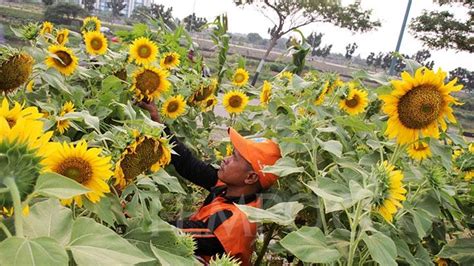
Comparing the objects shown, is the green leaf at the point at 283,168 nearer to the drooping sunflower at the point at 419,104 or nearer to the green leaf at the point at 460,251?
the drooping sunflower at the point at 419,104

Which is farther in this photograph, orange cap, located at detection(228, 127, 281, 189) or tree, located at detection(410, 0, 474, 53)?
tree, located at detection(410, 0, 474, 53)

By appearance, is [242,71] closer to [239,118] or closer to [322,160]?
[239,118]

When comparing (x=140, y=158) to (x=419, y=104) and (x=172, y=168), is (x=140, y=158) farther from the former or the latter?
(x=172, y=168)

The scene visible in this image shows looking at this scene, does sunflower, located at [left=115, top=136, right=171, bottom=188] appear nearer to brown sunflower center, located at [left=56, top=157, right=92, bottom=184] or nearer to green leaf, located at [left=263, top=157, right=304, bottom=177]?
brown sunflower center, located at [left=56, top=157, right=92, bottom=184]

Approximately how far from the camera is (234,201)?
161cm

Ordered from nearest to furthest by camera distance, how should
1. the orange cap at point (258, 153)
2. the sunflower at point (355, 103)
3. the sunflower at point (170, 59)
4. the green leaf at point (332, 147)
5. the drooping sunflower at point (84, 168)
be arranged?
the drooping sunflower at point (84, 168) → the green leaf at point (332, 147) → the orange cap at point (258, 153) → the sunflower at point (355, 103) → the sunflower at point (170, 59)

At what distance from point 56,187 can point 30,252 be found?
0.08 metres

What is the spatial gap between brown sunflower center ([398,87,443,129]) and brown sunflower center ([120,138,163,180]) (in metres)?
0.58

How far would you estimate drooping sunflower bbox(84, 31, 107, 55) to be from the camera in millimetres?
1840

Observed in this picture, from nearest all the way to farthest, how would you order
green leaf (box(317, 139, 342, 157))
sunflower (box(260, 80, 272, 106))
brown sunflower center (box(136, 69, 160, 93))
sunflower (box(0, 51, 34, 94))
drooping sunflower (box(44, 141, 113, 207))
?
drooping sunflower (box(44, 141, 113, 207))
sunflower (box(0, 51, 34, 94))
green leaf (box(317, 139, 342, 157))
brown sunflower center (box(136, 69, 160, 93))
sunflower (box(260, 80, 272, 106))

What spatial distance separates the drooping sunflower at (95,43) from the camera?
6.04 ft

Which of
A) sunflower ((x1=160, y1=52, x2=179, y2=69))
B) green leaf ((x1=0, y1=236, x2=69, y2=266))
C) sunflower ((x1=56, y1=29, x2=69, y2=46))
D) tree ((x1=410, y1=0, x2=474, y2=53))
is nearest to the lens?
green leaf ((x1=0, y1=236, x2=69, y2=266))

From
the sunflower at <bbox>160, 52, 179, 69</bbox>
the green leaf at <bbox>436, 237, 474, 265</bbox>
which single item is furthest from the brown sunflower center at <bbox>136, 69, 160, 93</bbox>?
the green leaf at <bbox>436, 237, 474, 265</bbox>

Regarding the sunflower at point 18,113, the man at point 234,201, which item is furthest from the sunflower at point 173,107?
the sunflower at point 18,113
